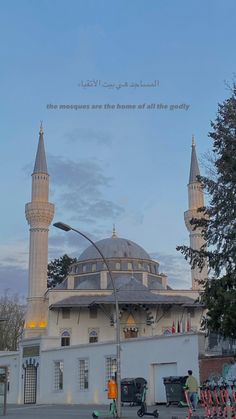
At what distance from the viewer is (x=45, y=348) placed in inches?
1449

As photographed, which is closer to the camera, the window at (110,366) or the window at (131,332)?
the window at (110,366)

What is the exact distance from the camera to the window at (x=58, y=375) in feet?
107

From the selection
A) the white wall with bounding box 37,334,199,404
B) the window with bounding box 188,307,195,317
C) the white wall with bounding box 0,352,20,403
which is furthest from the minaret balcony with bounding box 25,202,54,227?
the white wall with bounding box 37,334,199,404

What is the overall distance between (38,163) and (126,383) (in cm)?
3257

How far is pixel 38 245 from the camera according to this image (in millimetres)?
50844

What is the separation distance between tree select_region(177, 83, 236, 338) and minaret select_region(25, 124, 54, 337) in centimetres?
3003

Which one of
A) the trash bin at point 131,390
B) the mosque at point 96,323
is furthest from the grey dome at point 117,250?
the trash bin at point 131,390

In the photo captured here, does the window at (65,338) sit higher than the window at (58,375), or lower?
higher

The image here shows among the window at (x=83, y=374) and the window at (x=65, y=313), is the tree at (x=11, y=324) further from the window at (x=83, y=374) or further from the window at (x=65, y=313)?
the window at (x=83, y=374)

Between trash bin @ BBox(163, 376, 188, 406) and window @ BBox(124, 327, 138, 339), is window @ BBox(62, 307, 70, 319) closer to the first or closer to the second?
window @ BBox(124, 327, 138, 339)

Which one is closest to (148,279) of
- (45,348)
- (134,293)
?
(134,293)

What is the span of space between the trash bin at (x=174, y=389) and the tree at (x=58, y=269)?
161 ft

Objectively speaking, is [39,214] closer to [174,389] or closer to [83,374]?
[83,374]

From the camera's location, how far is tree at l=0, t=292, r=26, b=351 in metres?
60.0
